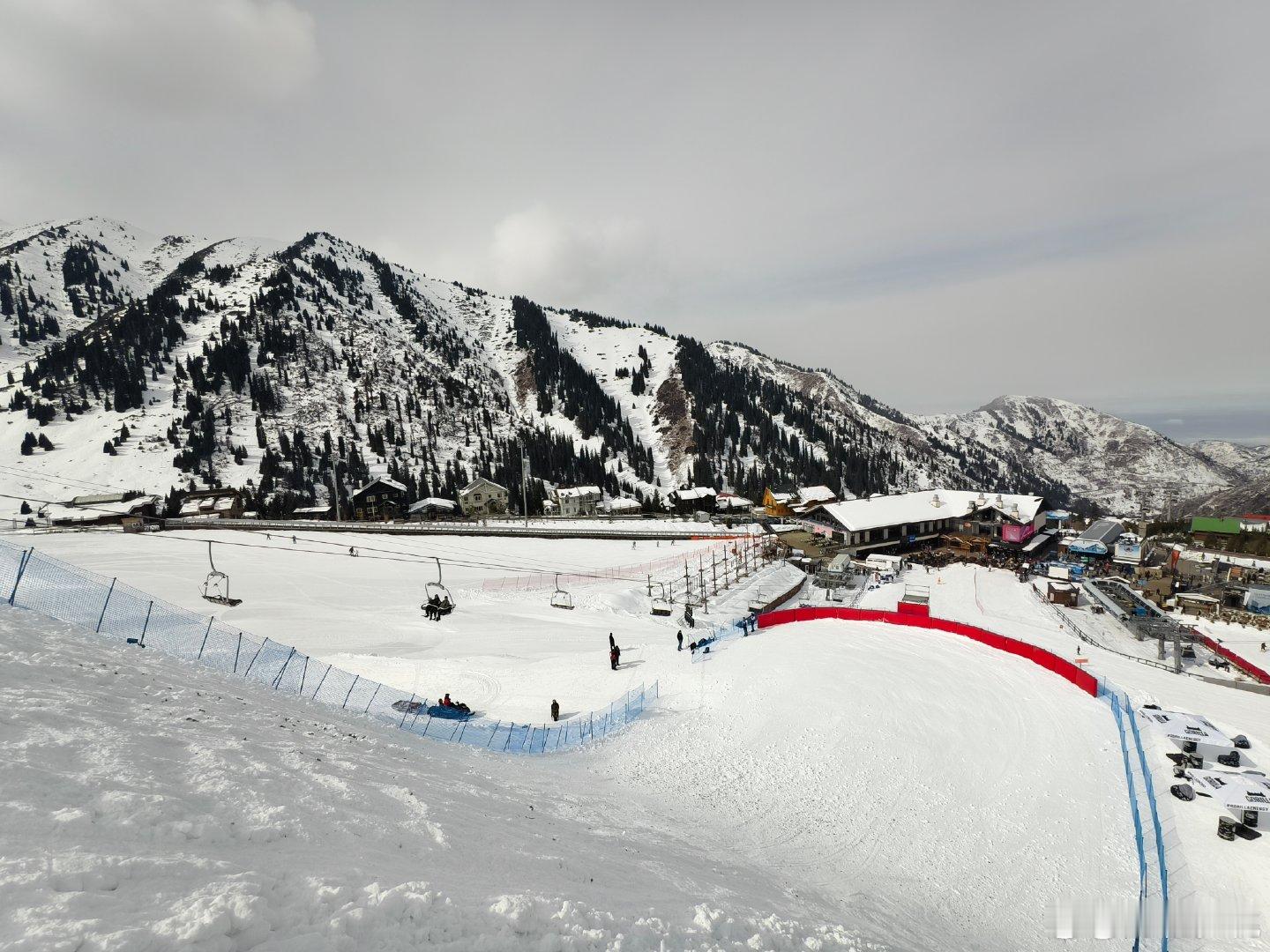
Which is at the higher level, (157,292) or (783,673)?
(157,292)

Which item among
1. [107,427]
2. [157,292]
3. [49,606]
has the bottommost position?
[49,606]

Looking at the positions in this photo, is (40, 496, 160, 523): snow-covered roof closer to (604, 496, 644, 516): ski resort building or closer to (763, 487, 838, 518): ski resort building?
(604, 496, 644, 516): ski resort building

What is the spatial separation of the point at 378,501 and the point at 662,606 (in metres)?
78.5

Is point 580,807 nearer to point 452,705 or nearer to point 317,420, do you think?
point 452,705

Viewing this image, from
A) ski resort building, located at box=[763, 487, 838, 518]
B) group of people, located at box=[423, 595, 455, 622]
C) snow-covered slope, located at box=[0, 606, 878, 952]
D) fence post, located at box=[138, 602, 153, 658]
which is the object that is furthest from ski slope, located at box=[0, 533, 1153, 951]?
ski resort building, located at box=[763, 487, 838, 518]

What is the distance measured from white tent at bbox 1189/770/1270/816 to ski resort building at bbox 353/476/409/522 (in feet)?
334

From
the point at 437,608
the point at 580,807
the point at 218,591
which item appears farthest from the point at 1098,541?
the point at 218,591

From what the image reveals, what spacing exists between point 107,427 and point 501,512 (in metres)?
105

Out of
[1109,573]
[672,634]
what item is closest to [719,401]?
[1109,573]

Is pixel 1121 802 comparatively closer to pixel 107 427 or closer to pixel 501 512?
pixel 501 512

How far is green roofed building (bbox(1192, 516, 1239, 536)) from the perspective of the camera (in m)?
75.9

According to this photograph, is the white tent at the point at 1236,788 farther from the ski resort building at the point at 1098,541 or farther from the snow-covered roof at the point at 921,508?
the ski resort building at the point at 1098,541

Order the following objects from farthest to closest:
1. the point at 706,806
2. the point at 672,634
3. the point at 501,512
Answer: the point at 501,512, the point at 672,634, the point at 706,806

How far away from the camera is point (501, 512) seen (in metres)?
107
